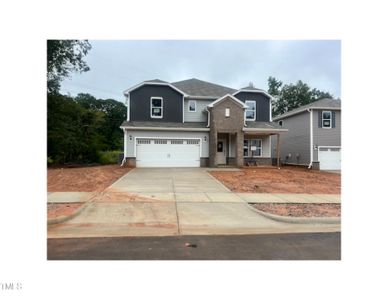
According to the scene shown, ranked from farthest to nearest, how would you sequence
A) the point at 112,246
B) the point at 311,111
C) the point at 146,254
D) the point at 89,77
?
the point at 89,77 → the point at 311,111 → the point at 112,246 → the point at 146,254

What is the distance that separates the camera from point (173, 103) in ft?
60.5

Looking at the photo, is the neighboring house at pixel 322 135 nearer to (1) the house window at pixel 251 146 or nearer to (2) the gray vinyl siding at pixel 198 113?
(1) the house window at pixel 251 146

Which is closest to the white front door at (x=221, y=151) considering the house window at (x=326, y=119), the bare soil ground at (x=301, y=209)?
the house window at (x=326, y=119)

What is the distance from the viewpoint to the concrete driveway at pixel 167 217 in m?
5.23

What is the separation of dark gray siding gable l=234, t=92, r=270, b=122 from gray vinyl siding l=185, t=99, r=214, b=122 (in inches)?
105

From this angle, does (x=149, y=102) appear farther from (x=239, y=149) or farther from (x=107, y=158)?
(x=107, y=158)

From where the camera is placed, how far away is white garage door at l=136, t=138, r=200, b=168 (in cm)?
1731

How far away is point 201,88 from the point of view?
20.9 meters

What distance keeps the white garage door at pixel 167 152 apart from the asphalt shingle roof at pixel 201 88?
14.2 ft

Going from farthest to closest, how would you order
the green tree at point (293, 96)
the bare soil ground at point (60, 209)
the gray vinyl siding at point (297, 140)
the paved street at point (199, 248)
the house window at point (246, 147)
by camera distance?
the green tree at point (293, 96), the gray vinyl siding at point (297, 140), the house window at point (246, 147), the bare soil ground at point (60, 209), the paved street at point (199, 248)

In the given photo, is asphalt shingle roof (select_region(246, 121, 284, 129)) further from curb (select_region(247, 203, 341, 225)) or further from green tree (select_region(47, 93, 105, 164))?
green tree (select_region(47, 93, 105, 164))
